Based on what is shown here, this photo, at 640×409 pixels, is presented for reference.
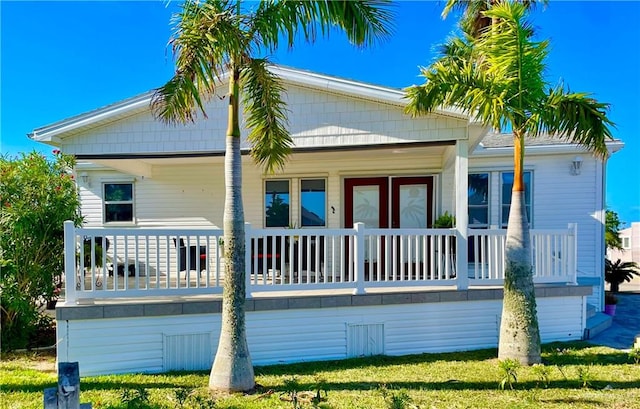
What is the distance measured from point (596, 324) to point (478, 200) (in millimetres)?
3251

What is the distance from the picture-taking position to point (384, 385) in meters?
4.39

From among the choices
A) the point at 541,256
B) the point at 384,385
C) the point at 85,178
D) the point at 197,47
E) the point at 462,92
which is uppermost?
the point at 197,47

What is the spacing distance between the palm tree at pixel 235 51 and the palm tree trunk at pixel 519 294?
9.55ft

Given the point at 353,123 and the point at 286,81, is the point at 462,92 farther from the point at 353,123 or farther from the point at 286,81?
the point at 286,81

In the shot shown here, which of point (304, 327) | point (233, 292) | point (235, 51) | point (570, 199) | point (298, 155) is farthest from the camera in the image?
point (570, 199)

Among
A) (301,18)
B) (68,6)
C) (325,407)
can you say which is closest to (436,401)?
(325,407)

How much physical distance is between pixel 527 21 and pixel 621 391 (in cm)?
452

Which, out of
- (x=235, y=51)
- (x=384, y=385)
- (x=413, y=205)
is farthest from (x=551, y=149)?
(x=235, y=51)

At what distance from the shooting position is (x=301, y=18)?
12.7ft

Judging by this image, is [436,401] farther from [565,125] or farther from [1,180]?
[1,180]

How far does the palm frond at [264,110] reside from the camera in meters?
4.45

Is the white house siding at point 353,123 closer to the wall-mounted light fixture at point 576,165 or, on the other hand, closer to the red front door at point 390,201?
the red front door at point 390,201

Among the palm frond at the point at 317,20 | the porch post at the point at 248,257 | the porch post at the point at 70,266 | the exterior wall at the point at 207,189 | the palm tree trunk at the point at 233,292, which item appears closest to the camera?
the palm frond at the point at 317,20

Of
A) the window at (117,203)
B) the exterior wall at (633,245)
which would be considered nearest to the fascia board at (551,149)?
the window at (117,203)
